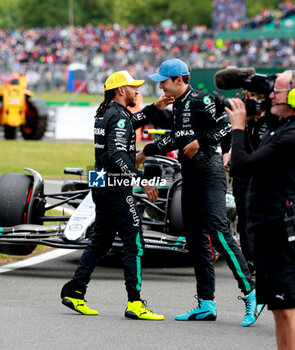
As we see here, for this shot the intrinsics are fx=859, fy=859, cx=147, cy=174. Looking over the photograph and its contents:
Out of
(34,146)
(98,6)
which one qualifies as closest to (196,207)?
(34,146)

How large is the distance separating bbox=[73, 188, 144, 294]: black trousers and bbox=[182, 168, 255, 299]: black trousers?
0.38 metres

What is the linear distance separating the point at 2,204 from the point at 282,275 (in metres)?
4.36

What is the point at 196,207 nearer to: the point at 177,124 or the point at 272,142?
the point at 177,124

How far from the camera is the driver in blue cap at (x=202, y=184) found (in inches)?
244

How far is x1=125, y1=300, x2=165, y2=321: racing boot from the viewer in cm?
618

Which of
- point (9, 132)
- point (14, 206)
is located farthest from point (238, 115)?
point (9, 132)

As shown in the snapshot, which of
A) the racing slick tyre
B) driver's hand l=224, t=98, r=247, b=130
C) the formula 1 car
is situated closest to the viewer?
driver's hand l=224, t=98, r=247, b=130

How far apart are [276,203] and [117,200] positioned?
1.95m

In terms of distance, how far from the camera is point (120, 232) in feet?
20.6

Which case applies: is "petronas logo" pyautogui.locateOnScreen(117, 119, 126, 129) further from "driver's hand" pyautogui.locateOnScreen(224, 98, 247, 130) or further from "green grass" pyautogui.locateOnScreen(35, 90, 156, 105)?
"green grass" pyautogui.locateOnScreen(35, 90, 156, 105)

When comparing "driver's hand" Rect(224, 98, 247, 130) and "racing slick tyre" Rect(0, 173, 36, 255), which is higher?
"driver's hand" Rect(224, 98, 247, 130)

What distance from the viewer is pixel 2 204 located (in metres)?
8.30

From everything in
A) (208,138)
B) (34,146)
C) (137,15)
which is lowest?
(34,146)

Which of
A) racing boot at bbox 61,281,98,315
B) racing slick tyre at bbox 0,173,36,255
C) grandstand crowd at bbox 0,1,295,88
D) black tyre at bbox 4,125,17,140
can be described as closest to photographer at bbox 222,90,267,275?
racing boot at bbox 61,281,98,315
